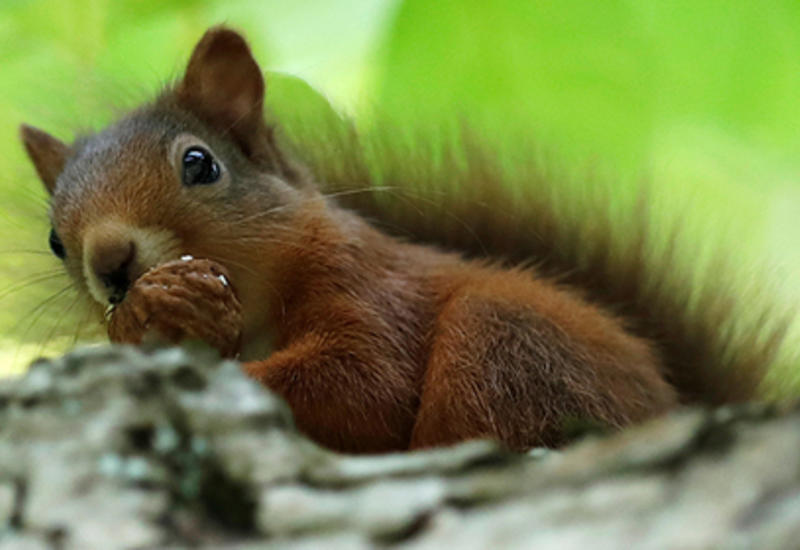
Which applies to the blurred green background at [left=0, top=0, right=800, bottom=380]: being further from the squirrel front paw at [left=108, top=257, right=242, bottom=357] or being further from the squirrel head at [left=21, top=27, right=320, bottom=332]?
the squirrel front paw at [left=108, top=257, right=242, bottom=357]

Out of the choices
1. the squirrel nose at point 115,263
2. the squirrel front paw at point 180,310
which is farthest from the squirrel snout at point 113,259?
the squirrel front paw at point 180,310

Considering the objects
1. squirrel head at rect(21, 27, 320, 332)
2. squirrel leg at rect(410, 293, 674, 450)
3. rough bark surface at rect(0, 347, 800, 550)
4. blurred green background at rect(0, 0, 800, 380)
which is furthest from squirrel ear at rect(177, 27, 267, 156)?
rough bark surface at rect(0, 347, 800, 550)

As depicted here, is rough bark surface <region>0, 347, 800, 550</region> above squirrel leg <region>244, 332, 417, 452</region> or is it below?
above

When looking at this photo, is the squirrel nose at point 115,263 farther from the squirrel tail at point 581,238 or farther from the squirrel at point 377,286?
the squirrel tail at point 581,238

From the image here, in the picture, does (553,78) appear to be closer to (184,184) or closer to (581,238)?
(581,238)

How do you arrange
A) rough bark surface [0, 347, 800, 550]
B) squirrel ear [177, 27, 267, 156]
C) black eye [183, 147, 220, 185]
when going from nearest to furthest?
rough bark surface [0, 347, 800, 550] → black eye [183, 147, 220, 185] → squirrel ear [177, 27, 267, 156]

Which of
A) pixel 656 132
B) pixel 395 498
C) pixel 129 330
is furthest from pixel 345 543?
pixel 656 132
